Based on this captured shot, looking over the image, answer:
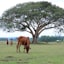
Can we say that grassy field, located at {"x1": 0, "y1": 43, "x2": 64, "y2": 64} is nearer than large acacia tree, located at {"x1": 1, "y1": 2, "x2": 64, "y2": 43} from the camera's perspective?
Yes

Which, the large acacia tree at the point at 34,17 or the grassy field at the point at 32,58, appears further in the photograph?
the large acacia tree at the point at 34,17

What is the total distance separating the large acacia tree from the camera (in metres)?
64.0

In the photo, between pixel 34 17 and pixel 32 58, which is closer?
pixel 32 58

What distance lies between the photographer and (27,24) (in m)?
66.1

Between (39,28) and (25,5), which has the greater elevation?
(25,5)

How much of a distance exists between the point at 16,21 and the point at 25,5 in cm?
431

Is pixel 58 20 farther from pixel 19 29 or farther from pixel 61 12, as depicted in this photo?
pixel 19 29

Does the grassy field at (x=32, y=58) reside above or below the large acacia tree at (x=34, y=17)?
below

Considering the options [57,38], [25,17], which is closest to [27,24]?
[25,17]

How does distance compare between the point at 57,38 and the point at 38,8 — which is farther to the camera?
the point at 57,38

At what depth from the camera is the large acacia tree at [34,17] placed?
210 ft

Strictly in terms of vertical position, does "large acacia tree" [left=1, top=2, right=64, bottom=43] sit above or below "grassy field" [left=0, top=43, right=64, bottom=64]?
above

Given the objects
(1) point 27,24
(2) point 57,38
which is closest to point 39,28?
(1) point 27,24

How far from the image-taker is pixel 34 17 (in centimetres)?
6384
